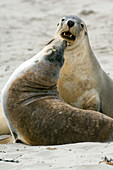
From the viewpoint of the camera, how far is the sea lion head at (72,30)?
247 inches

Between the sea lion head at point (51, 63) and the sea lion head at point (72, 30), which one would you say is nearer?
the sea lion head at point (51, 63)

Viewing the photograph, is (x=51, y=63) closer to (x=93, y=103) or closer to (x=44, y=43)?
(x=93, y=103)

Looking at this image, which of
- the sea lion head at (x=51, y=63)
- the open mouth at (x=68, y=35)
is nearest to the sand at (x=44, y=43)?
the open mouth at (x=68, y=35)

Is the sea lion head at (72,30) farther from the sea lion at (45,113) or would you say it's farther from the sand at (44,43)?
the sea lion at (45,113)

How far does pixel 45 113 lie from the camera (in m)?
4.96

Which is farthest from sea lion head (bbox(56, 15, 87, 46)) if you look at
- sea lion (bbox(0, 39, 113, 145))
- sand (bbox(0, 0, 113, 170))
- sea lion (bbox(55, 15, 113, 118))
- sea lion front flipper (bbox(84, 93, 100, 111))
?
sea lion (bbox(0, 39, 113, 145))

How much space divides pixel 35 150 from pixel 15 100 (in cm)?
70

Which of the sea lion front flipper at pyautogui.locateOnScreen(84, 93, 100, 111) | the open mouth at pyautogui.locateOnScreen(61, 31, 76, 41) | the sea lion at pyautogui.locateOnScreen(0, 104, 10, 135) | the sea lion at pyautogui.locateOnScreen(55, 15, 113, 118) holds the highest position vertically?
the open mouth at pyautogui.locateOnScreen(61, 31, 76, 41)

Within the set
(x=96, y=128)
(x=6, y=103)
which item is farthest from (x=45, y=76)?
(x=96, y=128)

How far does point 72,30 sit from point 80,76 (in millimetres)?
673

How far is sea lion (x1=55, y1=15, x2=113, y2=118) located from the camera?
643cm

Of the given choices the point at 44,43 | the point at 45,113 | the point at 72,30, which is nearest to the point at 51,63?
the point at 45,113

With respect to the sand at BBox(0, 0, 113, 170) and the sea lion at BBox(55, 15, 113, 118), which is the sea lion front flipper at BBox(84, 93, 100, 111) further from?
the sand at BBox(0, 0, 113, 170)

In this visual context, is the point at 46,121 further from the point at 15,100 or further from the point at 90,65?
the point at 90,65
